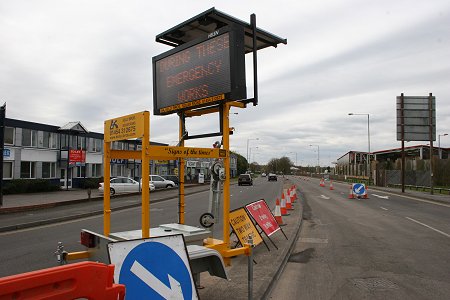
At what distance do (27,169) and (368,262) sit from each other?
32.4 metres

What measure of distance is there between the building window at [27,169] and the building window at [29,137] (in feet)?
5.18

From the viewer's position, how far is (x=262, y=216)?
9.41 metres

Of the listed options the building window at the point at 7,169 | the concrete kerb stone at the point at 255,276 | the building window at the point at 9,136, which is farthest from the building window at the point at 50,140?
the concrete kerb stone at the point at 255,276

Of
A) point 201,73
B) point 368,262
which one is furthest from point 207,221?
point 368,262

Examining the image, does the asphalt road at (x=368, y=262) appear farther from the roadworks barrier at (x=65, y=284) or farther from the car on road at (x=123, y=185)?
the car on road at (x=123, y=185)

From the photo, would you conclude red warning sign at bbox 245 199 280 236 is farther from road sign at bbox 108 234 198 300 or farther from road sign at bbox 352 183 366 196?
road sign at bbox 352 183 366 196

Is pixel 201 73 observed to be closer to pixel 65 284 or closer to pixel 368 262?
pixel 65 284

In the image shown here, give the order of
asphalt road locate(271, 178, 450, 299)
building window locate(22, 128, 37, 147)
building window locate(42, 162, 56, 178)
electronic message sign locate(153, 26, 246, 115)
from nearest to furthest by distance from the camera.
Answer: electronic message sign locate(153, 26, 246, 115) < asphalt road locate(271, 178, 450, 299) < building window locate(22, 128, 37, 147) < building window locate(42, 162, 56, 178)

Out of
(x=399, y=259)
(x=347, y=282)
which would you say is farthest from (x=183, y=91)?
(x=399, y=259)

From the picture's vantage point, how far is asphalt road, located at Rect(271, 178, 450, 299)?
5789 mm

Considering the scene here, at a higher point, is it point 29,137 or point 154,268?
point 29,137

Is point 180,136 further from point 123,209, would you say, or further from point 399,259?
point 123,209

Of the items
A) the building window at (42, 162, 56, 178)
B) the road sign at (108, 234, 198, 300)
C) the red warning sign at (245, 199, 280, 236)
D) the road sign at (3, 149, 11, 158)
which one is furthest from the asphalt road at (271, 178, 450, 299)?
the building window at (42, 162, 56, 178)

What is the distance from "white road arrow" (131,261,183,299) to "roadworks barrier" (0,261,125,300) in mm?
571
